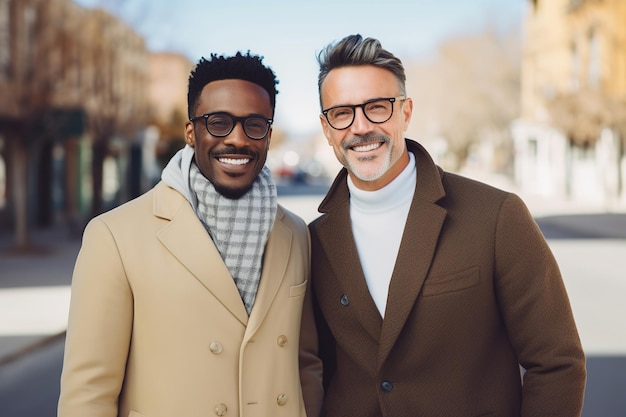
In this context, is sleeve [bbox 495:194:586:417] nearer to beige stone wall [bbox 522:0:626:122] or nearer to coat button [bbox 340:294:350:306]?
coat button [bbox 340:294:350:306]

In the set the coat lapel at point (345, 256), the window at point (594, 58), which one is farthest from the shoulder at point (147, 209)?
the window at point (594, 58)

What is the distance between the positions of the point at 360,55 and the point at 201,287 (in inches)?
36.4

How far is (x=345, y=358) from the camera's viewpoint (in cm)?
265

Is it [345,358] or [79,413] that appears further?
[345,358]


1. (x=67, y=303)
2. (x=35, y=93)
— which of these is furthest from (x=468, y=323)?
(x=35, y=93)

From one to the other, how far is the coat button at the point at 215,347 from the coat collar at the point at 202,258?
0.11 m

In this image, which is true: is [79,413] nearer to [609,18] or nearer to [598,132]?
[598,132]

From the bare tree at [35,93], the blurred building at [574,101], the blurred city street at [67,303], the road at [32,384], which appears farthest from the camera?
the blurred building at [574,101]

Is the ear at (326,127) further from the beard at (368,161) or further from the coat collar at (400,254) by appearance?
the coat collar at (400,254)

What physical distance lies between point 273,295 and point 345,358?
0.35 metres

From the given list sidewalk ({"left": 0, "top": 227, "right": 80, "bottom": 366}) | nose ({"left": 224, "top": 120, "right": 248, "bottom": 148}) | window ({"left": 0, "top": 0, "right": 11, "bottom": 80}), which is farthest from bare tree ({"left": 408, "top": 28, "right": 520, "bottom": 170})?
nose ({"left": 224, "top": 120, "right": 248, "bottom": 148})

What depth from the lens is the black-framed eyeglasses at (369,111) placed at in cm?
266

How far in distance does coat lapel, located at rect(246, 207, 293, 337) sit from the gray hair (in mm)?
580

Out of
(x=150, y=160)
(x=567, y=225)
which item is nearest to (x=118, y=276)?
(x=567, y=225)
